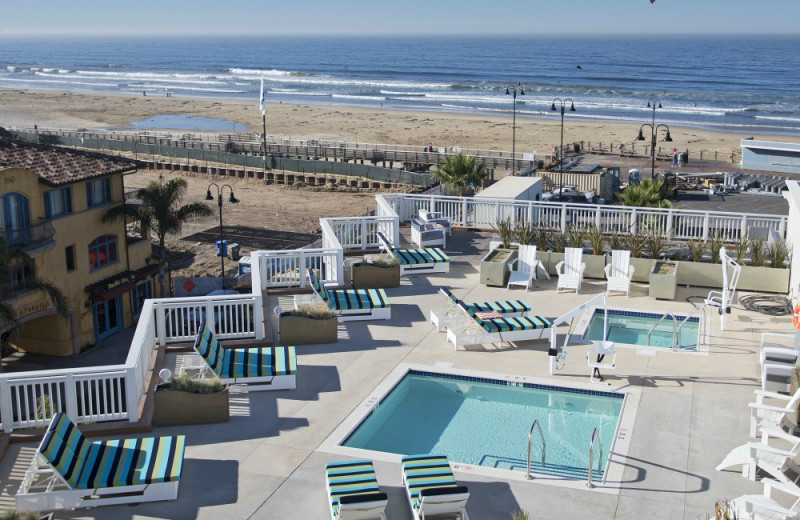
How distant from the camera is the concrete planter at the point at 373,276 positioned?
16.3m

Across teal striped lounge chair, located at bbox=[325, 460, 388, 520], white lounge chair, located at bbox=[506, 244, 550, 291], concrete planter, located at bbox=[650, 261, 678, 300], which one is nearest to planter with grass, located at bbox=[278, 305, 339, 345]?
white lounge chair, located at bbox=[506, 244, 550, 291]

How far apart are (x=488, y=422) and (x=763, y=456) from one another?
11.1 ft

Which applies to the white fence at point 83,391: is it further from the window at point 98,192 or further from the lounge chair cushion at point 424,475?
the window at point 98,192

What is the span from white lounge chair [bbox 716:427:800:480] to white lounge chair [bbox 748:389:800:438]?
1.21 ft

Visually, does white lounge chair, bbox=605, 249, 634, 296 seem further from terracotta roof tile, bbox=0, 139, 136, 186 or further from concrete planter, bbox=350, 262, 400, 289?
terracotta roof tile, bbox=0, 139, 136, 186

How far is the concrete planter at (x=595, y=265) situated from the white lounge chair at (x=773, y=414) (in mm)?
6544

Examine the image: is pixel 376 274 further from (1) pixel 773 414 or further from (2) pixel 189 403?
(1) pixel 773 414

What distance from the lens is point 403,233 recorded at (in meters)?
20.5

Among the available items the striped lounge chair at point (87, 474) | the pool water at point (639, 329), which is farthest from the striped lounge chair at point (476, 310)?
the striped lounge chair at point (87, 474)

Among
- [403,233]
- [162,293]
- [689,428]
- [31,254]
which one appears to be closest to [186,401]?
[689,428]

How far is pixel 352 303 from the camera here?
1453cm

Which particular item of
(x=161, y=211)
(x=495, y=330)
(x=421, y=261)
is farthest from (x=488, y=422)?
(x=161, y=211)

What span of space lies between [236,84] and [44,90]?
24007mm

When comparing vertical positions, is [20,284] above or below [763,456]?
below
